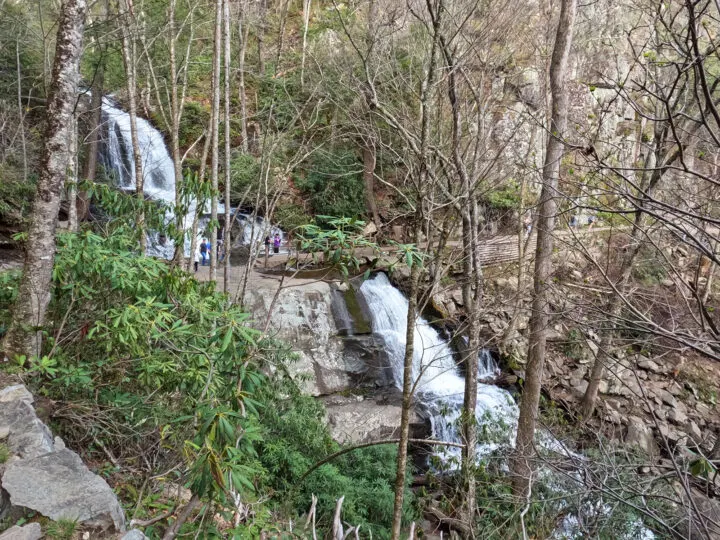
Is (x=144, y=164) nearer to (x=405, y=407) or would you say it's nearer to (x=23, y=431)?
(x=23, y=431)

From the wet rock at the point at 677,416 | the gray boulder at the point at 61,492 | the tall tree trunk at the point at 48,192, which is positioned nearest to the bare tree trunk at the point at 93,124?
the tall tree trunk at the point at 48,192

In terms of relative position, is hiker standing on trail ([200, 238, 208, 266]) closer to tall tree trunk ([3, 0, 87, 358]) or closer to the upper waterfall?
the upper waterfall

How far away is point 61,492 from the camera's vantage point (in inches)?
113

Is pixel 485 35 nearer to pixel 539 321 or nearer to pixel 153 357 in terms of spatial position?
pixel 539 321

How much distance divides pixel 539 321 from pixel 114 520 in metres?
5.30

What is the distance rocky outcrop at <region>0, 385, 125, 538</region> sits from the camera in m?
2.74

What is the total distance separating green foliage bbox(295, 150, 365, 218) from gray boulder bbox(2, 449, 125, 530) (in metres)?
13.4

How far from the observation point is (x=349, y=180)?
1619 centimetres

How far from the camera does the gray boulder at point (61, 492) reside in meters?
2.74

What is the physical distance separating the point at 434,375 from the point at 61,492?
887cm

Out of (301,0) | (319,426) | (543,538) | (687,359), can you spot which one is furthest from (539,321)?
(301,0)

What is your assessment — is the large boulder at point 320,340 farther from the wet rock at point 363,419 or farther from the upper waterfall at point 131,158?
the upper waterfall at point 131,158

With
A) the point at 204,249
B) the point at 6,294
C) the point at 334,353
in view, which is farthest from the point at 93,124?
the point at 6,294

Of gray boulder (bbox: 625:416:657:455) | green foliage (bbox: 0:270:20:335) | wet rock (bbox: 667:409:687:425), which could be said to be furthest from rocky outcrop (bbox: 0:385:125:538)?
wet rock (bbox: 667:409:687:425)
